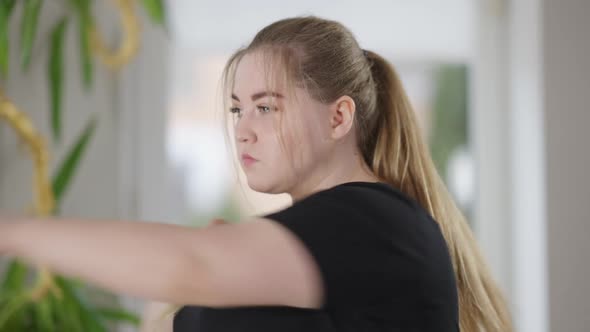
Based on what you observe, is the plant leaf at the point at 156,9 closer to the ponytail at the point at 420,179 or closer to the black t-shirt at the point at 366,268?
the ponytail at the point at 420,179

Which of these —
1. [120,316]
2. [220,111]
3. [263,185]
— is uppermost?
[263,185]

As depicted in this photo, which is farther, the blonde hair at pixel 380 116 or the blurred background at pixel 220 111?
the blurred background at pixel 220 111

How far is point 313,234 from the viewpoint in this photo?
20.2 inches

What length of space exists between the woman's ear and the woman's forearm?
0.27 metres

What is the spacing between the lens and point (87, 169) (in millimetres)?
1770

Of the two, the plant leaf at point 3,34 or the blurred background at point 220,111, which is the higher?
the plant leaf at point 3,34

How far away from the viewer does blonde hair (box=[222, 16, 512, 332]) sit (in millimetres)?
693

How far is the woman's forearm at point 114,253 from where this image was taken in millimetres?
444

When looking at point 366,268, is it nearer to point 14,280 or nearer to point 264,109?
point 264,109

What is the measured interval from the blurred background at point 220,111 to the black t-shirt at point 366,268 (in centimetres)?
105

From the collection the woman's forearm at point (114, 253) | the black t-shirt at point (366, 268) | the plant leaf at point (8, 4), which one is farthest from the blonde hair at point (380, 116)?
the plant leaf at point (8, 4)

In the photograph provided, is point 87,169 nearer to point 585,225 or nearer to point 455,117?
point 455,117

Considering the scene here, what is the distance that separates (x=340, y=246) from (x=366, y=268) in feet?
0.11

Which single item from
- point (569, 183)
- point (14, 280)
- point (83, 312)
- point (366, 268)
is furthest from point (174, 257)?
point (569, 183)
